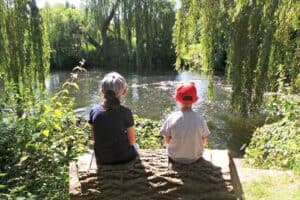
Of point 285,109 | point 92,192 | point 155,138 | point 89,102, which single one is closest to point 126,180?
point 92,192

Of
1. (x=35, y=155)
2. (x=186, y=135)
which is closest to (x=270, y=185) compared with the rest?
(x=186, y=135)

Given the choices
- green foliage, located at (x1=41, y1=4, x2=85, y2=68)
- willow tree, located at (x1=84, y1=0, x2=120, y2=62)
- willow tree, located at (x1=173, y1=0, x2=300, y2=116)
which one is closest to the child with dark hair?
willow tree, located at (x1=173, y1=0, x2=300, y2=116)

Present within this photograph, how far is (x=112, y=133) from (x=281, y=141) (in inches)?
164

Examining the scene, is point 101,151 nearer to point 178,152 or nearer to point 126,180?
point 126,180

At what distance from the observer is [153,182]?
3887 mm

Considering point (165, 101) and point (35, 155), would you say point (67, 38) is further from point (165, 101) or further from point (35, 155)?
point (35, 155)

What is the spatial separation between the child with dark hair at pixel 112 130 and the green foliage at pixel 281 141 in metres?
3.17

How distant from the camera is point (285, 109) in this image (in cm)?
767

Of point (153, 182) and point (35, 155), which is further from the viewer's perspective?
point (35, 155)

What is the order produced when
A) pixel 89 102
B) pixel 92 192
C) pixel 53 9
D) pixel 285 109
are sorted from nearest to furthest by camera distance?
pixel 92 192 → pixel 285 109 → pixel 89 102 → pixel 53 9

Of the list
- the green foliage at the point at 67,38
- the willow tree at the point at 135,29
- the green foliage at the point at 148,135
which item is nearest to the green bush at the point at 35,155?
the green foliage at the point at 148,135

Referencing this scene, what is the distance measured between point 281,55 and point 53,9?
1127 inches

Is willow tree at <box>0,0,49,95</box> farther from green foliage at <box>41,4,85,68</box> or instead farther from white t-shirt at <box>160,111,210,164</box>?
green foliage at <box>41,4,85,68</box>

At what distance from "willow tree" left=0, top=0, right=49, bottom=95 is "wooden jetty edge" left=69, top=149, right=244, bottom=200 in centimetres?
566
